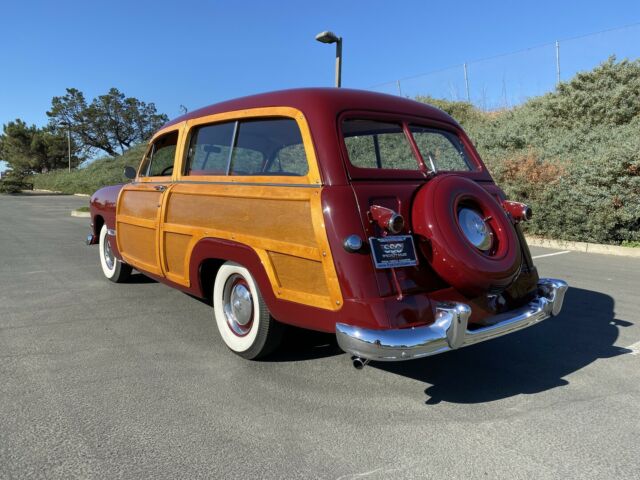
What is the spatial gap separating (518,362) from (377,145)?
1949 mm

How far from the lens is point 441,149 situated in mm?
3930

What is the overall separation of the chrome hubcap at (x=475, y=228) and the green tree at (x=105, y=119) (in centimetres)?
5030

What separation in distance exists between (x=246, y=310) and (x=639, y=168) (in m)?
8.49

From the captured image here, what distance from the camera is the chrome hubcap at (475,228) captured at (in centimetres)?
299

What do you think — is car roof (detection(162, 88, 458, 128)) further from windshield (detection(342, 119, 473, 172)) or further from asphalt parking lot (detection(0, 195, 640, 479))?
asphalt parking lot (detection(0, 195, 640, 479))

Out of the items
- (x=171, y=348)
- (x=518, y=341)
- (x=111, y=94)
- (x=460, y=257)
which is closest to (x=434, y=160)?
(x=460, y=257)

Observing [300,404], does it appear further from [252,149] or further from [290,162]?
[252,149]

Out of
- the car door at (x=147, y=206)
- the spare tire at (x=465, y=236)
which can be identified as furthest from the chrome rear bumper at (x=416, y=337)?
the car door at (x=147, y=206)

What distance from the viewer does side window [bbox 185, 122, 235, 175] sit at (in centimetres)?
368

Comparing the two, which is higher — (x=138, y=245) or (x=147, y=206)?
(x=147, y=206)

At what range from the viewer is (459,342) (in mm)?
2637

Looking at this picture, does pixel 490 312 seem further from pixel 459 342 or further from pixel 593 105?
pixel 593 105

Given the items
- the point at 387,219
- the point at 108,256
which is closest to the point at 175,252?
the point at 387,219

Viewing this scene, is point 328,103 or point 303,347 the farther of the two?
point 303,347
